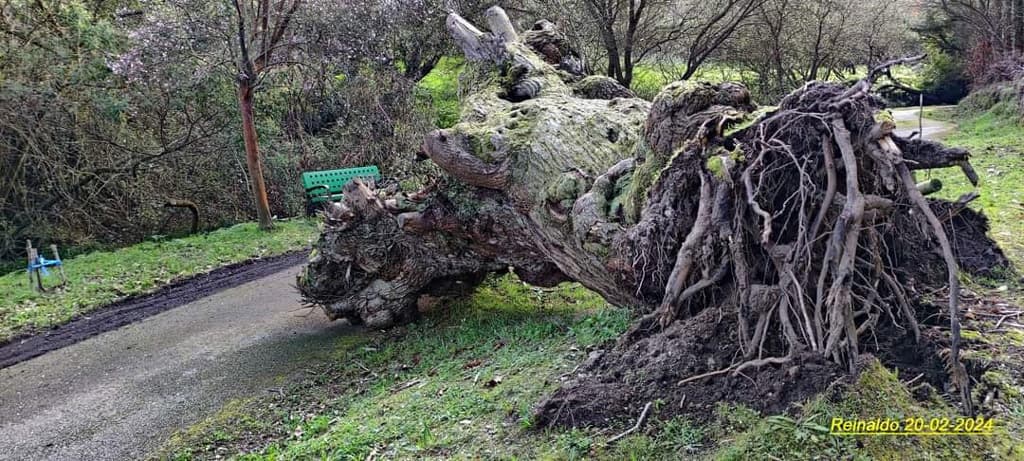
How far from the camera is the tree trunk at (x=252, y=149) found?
12156 millimetres

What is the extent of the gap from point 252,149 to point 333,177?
2.29 metres

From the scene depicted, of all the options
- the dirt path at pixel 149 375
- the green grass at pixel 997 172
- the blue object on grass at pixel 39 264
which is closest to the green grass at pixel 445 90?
the blue object on grass at pixel 39 264

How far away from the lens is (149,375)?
674cm

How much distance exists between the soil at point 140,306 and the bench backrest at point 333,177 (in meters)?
2.88

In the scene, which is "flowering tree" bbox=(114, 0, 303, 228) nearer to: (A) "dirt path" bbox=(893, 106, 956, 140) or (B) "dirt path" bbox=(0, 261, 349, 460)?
(B) "dirt path" bbox=(0, 261, 349, 460)

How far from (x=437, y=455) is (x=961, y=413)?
2.54 meters

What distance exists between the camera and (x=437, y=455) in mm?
3811

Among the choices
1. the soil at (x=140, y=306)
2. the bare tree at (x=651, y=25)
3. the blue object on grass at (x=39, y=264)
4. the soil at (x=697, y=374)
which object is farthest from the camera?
the bare tree at (x=651, y=25)

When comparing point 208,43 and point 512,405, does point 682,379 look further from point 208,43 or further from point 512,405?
point 208,43

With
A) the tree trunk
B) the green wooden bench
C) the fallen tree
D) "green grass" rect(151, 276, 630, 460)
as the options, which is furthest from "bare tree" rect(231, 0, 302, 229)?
the fallen tree

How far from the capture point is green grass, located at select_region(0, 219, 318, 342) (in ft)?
28.4

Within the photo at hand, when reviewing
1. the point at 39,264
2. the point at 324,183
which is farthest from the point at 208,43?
the point at 39,264

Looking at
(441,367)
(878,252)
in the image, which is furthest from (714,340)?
(441,367)

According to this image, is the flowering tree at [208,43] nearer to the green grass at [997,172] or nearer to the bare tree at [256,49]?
the bare tree at [256,49]
